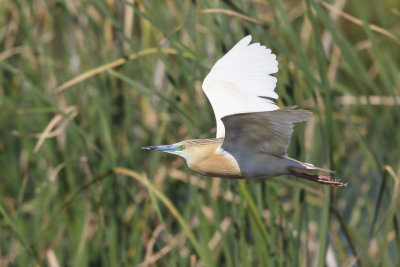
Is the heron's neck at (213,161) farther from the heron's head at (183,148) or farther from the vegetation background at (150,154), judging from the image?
the vegetation background at (150,154)

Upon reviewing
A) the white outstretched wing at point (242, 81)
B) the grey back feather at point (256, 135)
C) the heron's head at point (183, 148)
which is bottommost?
the heron's head at point (183, 148)

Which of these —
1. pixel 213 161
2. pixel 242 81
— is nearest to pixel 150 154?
pixel 242 81

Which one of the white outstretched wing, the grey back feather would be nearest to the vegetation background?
the white outstretched wing

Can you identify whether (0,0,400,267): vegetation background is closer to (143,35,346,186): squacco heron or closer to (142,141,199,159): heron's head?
(143,35,346,186): squacco heron

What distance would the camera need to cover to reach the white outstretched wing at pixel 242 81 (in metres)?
1.43

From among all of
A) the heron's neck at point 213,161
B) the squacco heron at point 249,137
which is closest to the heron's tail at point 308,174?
the squacco heron at point 249,137

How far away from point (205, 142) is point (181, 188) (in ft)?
5.15

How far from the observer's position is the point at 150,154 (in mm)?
2809

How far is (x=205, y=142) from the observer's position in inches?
57.4

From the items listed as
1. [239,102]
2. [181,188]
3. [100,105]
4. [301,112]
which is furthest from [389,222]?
[181,188]

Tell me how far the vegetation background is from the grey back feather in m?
0.29

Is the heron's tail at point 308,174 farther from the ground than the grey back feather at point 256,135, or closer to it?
closer to it

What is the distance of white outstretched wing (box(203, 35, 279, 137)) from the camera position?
1.43m

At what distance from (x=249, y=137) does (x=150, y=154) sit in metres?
1.44
